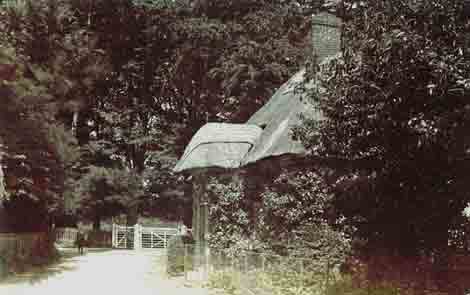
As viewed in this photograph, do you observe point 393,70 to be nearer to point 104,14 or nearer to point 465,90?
point 465,90

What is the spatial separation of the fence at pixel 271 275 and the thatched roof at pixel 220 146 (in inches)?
126

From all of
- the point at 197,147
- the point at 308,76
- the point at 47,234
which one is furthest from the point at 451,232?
the point at 47,234

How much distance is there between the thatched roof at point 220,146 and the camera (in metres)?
17.6

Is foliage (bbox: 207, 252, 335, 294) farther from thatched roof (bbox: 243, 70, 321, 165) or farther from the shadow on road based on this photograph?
the shadow on road

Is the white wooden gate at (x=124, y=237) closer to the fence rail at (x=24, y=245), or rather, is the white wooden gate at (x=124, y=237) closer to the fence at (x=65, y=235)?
the fence at (x=65, y=235)

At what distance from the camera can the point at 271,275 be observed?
1238 cm

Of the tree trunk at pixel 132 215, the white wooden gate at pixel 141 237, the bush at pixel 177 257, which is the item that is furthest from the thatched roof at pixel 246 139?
the tree trunk at pixel 132 215

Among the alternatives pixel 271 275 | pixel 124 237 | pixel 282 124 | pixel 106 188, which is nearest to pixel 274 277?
pixel 271 275

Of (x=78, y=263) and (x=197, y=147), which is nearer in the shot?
(x=197, y=147)

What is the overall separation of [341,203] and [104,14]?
34.2 meters

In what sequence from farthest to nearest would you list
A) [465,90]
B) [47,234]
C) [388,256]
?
[47,234] → [388,256] → [465,90]

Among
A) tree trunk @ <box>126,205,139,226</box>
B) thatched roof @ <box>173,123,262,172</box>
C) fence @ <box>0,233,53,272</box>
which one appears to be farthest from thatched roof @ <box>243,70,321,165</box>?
tree trunk @ <box>126,205,139,226</box>

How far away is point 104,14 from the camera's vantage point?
4084 cm

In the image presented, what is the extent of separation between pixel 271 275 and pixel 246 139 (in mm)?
6992
